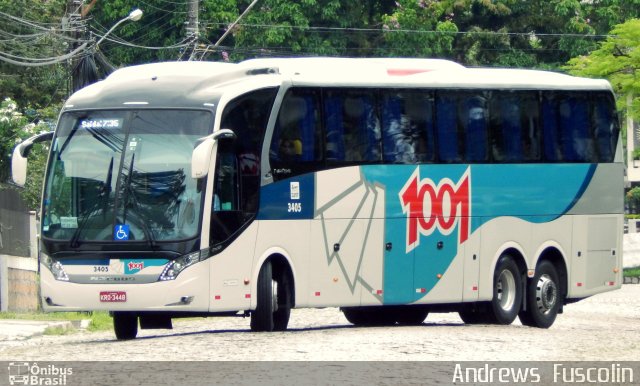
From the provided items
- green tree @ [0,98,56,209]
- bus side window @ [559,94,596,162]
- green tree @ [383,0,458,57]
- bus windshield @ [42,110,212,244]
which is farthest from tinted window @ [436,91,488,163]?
green tree @ [383,0,458,57]

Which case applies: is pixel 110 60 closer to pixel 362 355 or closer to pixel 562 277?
pixel 562 277

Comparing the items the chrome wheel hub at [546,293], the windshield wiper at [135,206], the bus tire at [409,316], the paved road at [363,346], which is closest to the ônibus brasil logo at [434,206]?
the paved road at [363,346]

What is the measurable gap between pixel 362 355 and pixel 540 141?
904cm

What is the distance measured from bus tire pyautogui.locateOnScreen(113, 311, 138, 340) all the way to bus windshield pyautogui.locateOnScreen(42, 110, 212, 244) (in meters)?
1.54

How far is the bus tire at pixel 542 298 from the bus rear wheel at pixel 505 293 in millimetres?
264

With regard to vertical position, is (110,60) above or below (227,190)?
above

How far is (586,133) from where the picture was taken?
25.2 m

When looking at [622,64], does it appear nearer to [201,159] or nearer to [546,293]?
[546,293]

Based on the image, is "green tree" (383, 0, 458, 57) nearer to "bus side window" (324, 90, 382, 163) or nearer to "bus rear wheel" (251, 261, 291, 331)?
"bus side window" (324, 90, 382, 163)

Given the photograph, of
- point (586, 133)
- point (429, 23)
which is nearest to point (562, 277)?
point (586, 133)

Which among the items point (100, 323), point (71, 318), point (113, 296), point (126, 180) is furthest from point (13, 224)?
point (113, 296)

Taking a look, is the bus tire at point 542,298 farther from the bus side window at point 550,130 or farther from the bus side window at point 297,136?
the bus side window at point 297,136

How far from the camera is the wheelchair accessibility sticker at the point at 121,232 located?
64.1ft

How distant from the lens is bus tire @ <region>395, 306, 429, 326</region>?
995 inches
